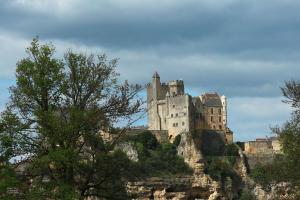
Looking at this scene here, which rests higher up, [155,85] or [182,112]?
[155,85]

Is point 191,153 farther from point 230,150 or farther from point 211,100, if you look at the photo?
point 211,100

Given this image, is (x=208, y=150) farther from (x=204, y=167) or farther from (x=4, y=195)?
A: (x=4, y=195)

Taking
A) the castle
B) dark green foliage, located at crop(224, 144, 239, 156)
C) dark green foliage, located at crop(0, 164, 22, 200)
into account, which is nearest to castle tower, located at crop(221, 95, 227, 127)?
the castle

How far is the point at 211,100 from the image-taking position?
12031 cm

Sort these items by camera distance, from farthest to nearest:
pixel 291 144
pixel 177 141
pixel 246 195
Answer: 1. pixel 177 141
2. pixel 246 195
3. pixel 291 144

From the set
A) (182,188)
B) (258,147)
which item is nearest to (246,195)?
(182,188)

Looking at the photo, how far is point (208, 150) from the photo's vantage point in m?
115

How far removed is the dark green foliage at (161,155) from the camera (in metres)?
107

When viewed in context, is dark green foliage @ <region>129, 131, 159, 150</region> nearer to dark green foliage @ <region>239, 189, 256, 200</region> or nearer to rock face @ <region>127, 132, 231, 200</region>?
rock face @ <region>127, 132, 231, 200</region>

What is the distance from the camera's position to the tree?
25.3 m

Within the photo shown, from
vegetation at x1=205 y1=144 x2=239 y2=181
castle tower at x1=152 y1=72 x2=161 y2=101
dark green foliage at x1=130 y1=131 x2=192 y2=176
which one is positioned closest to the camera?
dark green foliage at x1=130 y1=131 x2=192 y2=176

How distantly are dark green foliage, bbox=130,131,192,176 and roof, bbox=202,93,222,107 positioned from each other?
11.6 metres

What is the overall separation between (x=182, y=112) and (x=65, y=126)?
295 ft

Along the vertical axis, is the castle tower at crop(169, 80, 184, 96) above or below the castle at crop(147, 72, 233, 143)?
above
